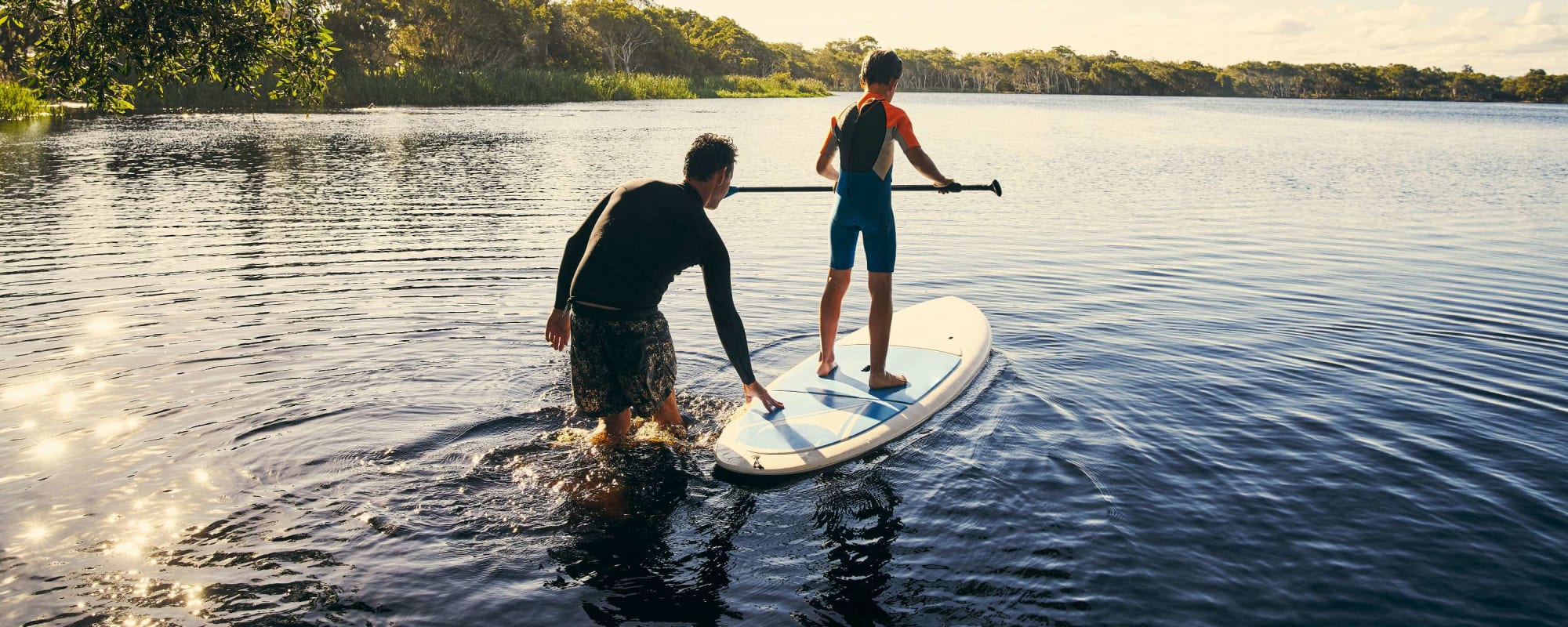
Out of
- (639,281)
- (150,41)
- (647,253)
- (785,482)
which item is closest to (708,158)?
(647,253)

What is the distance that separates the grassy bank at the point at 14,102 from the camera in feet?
109

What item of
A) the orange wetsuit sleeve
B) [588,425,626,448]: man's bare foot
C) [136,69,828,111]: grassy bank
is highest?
[136,69,828,111]: grassy bank

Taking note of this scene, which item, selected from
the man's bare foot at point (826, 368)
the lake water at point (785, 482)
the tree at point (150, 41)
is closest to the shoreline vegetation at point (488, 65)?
the tree at point (150, 41)

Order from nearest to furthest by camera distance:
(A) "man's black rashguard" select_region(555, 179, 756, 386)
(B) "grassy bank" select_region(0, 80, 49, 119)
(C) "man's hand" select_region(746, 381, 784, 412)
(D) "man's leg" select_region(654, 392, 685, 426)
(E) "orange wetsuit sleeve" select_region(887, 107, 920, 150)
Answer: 1. (A) "man's black rashguard" select_region(555, 179, 756, 386)
2. (C) "man's hand" select_region(746, 381, 784, 412)
3. (D) "man's leg" select_region(654, 392, 685, 426)
4. (E) "orange wetsuit sleeve" select_region(887, 107, 920, 150)
5. (B) "grassy bank" select_region(0, 80, 49, 119)

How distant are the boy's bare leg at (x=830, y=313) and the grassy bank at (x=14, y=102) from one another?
38845 mm

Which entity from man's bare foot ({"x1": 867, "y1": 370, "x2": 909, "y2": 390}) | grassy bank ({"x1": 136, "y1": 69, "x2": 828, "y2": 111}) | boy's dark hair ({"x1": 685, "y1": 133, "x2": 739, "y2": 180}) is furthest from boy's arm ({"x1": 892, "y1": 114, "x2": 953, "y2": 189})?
grassy bank ({"x1": 136, "y1": 69, "x2": 828, "y2": 111})

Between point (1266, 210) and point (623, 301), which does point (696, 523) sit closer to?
point (623, 301)

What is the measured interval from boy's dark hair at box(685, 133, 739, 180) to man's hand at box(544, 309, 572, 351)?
3.57 ft

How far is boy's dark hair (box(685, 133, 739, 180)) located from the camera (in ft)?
15.8

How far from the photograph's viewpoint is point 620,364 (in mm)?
5094

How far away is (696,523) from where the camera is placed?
15.6 ft

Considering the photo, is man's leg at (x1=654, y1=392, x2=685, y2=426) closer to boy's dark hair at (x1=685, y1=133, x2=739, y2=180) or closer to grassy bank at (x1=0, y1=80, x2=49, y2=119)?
boy's dark hair at (x1=685, y1=133, x2=739, y2=180)

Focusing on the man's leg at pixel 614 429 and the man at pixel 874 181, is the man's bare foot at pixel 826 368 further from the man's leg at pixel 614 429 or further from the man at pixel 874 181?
the man's leg at pixel 614 429

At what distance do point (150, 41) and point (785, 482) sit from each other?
5.11 m
